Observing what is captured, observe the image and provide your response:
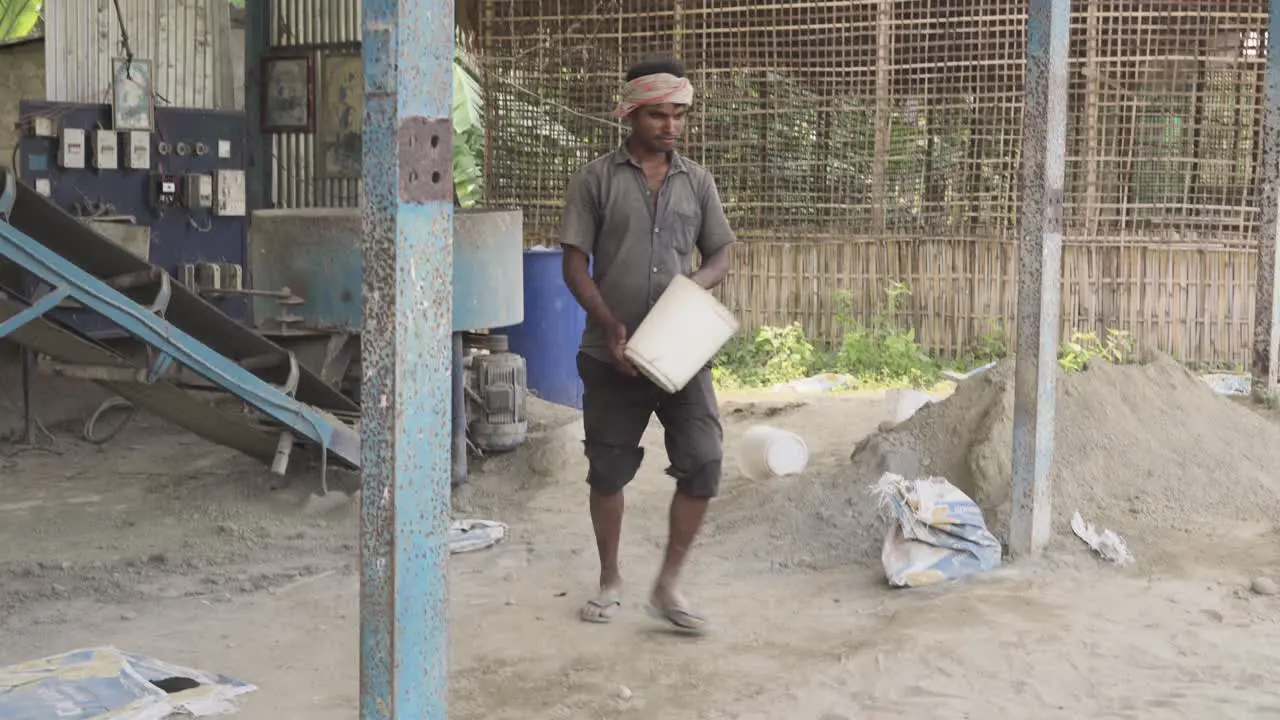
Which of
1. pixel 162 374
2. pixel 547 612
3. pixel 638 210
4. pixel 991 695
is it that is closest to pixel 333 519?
pixel 162 374

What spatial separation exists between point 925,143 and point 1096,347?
1886 millimetres

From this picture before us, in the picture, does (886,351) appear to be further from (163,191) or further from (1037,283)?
(163,191)

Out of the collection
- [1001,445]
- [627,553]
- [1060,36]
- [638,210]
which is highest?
[1060,36]

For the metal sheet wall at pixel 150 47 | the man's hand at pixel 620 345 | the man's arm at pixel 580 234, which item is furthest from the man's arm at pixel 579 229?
the metal sheet wall at pixel 150 47

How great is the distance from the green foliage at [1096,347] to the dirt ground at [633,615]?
3048 millimetres

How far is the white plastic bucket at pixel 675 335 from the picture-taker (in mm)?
4258

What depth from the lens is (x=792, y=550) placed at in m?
5.75

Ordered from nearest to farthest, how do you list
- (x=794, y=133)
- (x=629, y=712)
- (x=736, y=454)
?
(x=629, y=712) < (x=736, y=454) < (x=794, y=133)

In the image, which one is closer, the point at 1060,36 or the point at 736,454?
the point at 1060,36

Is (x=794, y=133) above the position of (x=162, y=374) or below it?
above

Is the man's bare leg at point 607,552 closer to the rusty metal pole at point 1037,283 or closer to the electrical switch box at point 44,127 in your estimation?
the rusty metal pole at point 1037,283

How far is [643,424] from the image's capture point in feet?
15.4

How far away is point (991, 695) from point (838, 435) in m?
3.77

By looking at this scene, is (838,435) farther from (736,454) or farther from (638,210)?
(638,210)
